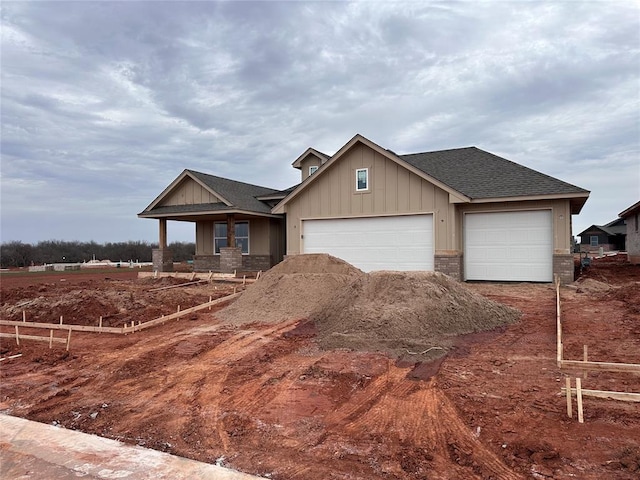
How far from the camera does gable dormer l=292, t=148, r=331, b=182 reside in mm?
24828

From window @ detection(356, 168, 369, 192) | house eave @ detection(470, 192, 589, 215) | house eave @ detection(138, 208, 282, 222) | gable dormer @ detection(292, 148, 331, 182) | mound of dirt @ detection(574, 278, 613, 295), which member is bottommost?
mound of dirt @ detection(574, 278, 613, 295)

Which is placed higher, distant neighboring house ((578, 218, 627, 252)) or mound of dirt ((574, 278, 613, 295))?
distant neighboring house ((578, 218, 627, 252))

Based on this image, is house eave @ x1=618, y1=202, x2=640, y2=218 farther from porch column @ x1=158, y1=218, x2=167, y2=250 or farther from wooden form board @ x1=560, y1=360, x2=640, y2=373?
porch column @ x1=158, y1=218, x2=167, y2=250

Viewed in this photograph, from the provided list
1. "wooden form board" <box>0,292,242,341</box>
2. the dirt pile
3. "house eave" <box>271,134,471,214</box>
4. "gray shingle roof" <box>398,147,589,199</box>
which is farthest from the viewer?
"house eave" <box>271,134,471,214</box>

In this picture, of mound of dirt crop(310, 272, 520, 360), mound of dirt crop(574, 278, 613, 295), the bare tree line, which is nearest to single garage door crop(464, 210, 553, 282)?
mound of dirt crop(574, 278, 613, 295)

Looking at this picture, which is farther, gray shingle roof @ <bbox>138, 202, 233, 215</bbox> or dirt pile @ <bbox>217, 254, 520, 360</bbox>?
gray shingle roof @ <bbox>138, 202, 233, 215</bbox>

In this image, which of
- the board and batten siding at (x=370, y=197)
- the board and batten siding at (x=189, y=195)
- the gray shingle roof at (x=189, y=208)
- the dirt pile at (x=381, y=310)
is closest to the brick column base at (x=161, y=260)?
the gray shingle roof at (x=189, y=208)

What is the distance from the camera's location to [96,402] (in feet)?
19.0

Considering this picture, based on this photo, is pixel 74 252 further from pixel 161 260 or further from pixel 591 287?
pixel 591 287

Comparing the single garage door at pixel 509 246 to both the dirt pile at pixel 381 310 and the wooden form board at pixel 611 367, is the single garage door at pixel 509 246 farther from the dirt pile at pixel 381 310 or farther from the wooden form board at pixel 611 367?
the wooden form board at pixel 611 367

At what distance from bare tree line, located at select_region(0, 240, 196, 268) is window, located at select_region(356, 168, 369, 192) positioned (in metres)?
35.1

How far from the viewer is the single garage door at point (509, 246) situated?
1551cm

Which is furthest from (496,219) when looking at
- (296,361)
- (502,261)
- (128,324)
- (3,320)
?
(3,320)

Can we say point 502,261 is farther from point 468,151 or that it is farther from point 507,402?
point 507,402
